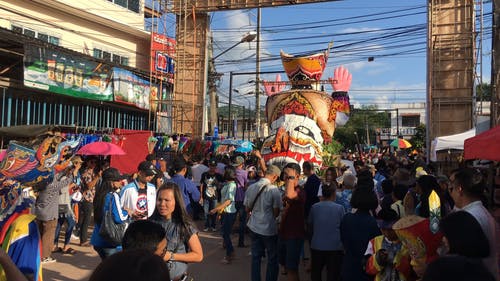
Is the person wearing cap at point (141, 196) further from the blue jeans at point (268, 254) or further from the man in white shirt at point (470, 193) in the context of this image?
the man in white shirt at point (470, 193)

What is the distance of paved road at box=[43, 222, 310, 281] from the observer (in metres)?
5.97

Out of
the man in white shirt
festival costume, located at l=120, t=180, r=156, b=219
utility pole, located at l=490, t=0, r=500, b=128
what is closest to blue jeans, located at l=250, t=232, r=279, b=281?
festival costume, located at l=120, t=180, r=156, b=219

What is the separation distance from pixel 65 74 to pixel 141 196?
10469mm

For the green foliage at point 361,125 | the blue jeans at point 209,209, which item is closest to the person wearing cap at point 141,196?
the blue jeans at point 209,209

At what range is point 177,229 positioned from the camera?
3186mm

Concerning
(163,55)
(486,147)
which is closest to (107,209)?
(486,147)

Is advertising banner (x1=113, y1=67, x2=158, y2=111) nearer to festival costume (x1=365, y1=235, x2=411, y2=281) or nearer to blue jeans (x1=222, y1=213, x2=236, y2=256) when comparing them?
blue jeans (x1=222, y1=213, x2=236, y2=256)

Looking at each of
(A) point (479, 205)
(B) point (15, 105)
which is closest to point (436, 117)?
(A) point (479, 205)

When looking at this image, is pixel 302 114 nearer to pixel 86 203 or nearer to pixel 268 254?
pixel 86 203

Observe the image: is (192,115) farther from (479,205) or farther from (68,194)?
(479,205)

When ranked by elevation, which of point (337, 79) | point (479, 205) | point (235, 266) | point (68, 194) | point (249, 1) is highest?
point (249, 1)

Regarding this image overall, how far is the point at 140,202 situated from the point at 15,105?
10.4 meters

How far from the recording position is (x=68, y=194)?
721 cm

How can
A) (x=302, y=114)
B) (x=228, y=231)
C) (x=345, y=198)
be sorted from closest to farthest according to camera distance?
(x=345, y=198) < (x=228, y=231) < (x=302, y=114)
